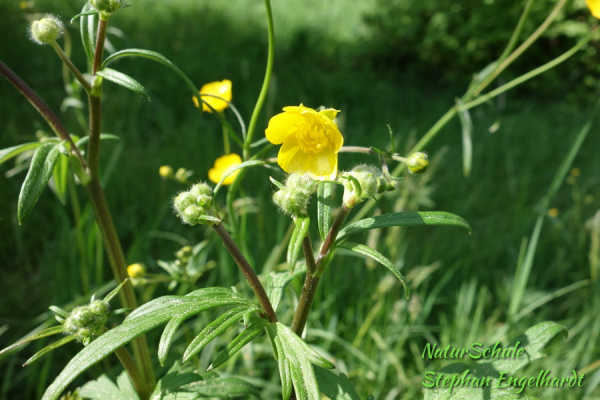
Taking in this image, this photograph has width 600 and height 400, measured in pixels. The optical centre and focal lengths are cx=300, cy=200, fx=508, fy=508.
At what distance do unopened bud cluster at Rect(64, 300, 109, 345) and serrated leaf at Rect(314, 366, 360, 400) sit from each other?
0.41m

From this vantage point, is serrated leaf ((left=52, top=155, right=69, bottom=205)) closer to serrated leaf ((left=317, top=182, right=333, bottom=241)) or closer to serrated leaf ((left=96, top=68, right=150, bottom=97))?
serrated leaf ((left=96, top=68, right=150, bottom=97))

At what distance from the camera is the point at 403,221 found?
863mm

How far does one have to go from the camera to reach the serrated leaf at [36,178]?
0.85 meters

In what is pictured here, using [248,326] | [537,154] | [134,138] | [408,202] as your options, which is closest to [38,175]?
[248,326]

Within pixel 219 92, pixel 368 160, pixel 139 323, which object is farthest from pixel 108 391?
pixel 368 160

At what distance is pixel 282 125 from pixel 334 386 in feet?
1.77

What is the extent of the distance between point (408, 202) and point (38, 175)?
1.81m

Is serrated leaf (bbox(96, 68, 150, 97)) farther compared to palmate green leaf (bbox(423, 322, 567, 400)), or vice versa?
palmate green leaf (bbox(423, 322, 567, 400))

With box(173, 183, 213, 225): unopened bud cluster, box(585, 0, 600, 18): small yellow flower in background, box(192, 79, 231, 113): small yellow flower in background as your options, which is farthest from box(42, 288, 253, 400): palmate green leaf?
box(585, 0, 600, 18): small yellow flower in background

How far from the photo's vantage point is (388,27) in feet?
17.7

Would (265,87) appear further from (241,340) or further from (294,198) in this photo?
(241,340)

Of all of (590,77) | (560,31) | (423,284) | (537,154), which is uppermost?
(560,31)

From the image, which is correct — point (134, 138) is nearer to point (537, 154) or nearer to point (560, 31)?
point (537, 154)

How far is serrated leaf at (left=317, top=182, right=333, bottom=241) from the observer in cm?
91
